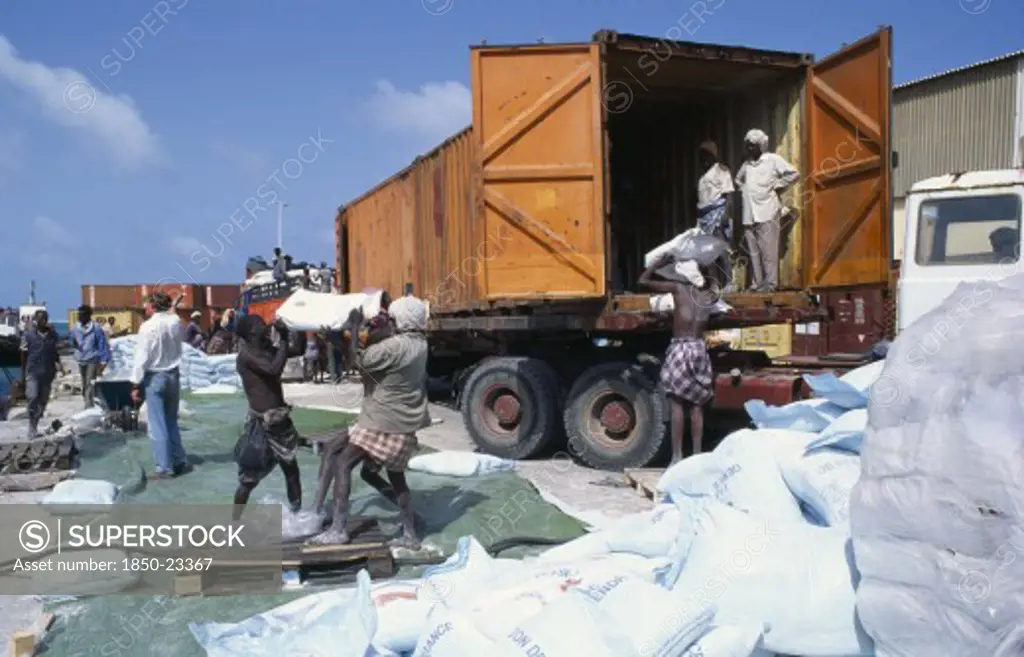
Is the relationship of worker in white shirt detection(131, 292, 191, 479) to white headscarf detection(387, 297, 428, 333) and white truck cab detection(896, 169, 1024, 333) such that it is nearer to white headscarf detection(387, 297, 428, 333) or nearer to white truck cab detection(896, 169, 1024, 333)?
white headscarf detection(387, 297, 428, 333)

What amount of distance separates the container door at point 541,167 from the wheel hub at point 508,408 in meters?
1.06

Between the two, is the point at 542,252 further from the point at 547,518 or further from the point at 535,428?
the point at 547,518

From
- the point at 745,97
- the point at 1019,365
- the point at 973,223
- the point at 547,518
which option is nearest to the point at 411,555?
the point at 547,518

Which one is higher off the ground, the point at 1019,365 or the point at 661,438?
the point at 1019,365

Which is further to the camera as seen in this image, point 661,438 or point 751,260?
point 751,260

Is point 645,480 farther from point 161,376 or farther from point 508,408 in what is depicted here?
point 161,376

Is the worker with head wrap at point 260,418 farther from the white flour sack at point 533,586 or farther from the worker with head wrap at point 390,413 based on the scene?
the white flour sack at point 533,586

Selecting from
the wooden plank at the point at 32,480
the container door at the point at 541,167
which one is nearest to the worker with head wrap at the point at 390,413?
the container door at the point at 541,167

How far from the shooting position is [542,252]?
251 inches

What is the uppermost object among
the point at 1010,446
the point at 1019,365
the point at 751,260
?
the point at 751,260

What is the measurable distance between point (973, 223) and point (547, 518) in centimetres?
342

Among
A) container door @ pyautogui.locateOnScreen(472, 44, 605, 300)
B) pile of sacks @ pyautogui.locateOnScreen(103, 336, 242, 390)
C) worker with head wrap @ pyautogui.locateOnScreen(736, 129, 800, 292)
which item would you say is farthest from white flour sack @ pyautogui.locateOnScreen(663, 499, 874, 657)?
pile of sacks @ pyautogui.locateOnScreen(103, 336, 242, 390)

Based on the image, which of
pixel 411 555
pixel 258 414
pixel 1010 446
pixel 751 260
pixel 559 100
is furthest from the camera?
pixel 751 260

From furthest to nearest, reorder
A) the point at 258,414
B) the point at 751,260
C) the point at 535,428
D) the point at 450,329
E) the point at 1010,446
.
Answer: the point at 450,329 → the point at 751,260 → the point at 535,428 → the point at 258,414 → the point at 1010,446
